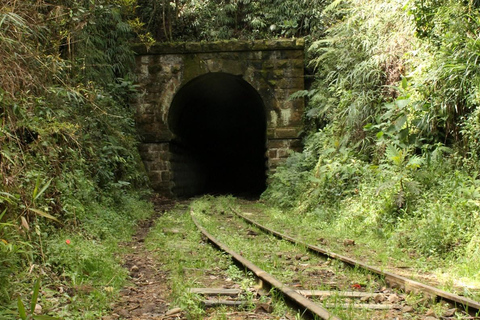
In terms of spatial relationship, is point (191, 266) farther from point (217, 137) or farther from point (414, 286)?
point (217, 137)

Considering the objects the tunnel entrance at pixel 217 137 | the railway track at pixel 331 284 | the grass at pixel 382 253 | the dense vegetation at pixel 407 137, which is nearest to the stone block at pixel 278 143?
the tunnel entrance at pixel 217 137

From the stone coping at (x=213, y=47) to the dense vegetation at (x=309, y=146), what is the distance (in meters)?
0.86

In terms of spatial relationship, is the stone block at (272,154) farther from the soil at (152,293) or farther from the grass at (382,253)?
the soil at (152,293)

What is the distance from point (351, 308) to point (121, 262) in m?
2.83

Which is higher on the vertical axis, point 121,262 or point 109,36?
point 109,36

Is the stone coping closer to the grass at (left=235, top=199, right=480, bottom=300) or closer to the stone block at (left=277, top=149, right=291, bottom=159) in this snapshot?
→ the stone block at (left=277, top=149, right=291, bottom=159)

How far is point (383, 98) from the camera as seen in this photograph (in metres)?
8.46

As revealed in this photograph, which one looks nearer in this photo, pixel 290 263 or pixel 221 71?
pixel 290 263

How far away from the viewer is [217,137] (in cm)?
2173

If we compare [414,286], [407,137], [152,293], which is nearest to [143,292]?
[152,293]

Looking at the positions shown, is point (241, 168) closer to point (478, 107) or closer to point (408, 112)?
point (408, 112)

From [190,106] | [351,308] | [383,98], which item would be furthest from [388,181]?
[190,106]

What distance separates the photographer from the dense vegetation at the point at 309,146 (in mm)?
3955

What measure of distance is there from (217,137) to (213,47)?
9.26 metres
